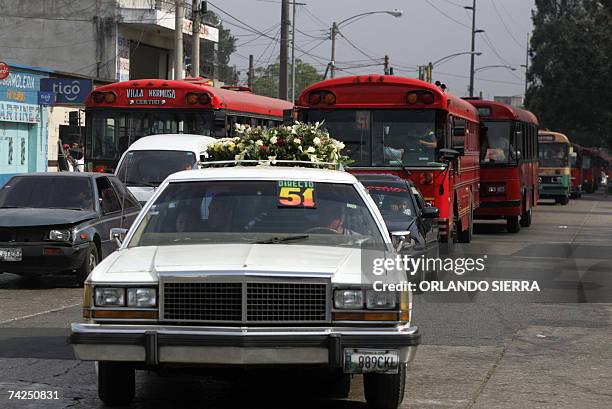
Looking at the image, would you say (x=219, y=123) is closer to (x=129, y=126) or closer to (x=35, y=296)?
(x=129, y=126)

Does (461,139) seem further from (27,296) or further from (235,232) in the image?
(235,232)

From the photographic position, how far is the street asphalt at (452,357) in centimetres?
808

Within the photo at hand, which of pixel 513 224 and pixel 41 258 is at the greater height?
pixel 41 258

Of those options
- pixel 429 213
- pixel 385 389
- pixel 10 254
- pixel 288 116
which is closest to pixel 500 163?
pixel 288 116

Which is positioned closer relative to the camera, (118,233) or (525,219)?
(118,233)

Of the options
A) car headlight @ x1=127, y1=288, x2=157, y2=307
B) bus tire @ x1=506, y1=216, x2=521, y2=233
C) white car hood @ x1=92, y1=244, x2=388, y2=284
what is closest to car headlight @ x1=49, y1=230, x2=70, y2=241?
white car hood @ x1=92, y1=244, x2=388, y2=284

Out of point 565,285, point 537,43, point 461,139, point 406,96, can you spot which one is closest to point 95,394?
point 565,285

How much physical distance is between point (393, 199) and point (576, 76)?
68419 mm

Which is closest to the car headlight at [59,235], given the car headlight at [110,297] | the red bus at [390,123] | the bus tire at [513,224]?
the red bus at [390,123]

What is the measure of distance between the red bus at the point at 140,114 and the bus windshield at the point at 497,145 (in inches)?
286

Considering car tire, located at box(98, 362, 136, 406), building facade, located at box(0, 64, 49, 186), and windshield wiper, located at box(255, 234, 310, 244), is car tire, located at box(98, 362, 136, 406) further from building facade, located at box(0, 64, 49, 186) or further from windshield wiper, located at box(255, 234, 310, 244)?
building facade, located at box(0, 64, 49, 186)

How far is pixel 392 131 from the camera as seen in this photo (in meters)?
18.6

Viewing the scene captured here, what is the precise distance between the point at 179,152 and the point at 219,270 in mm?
13600

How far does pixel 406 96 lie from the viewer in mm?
18672
